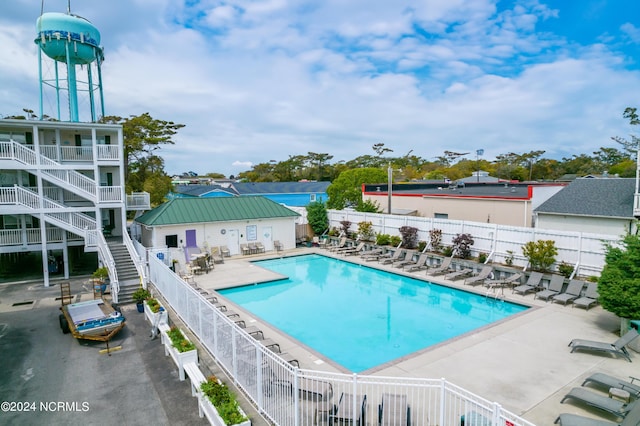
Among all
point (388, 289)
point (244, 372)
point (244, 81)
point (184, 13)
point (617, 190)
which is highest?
point (184, 13)

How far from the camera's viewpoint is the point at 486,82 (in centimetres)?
2386

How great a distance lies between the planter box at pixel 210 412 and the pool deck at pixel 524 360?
9.43ft

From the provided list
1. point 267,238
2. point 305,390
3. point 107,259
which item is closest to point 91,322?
point 107,259

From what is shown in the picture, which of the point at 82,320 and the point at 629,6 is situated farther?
the point at 629,6

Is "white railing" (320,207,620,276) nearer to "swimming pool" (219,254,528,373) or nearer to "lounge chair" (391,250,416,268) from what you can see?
"lounge chair" (391,250,416,268)

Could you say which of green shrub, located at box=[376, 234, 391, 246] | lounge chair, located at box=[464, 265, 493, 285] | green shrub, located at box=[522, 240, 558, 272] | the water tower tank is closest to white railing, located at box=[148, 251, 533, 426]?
lounge chair, located at box=[464, 265, 493, 285]

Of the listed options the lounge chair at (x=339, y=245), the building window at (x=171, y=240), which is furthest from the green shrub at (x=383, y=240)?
the building window at (x=171, y=240)

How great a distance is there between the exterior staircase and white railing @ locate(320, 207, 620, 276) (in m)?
14.6

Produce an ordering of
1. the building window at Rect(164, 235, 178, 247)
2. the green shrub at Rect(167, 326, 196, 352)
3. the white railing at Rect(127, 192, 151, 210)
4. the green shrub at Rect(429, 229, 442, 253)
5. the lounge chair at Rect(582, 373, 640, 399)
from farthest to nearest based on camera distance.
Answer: the white railing at Rect(127, 192, 151, 210) < the building window at Rect(164, 235, 178, 247) < the green shrub at Rect(429, 229, 442, 253) < the green shrub at Rect(167, 326, 196, 352) < the lounge chair at Rect(582, 373, 640, 399)

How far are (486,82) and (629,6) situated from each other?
26.8ft

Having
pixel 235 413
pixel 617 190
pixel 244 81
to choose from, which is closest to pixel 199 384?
pixel 235 413

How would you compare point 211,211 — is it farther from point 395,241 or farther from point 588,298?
point 588,298

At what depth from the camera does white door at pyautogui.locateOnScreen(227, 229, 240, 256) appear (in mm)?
23734

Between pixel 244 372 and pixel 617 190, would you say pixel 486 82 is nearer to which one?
pixel 617 190
